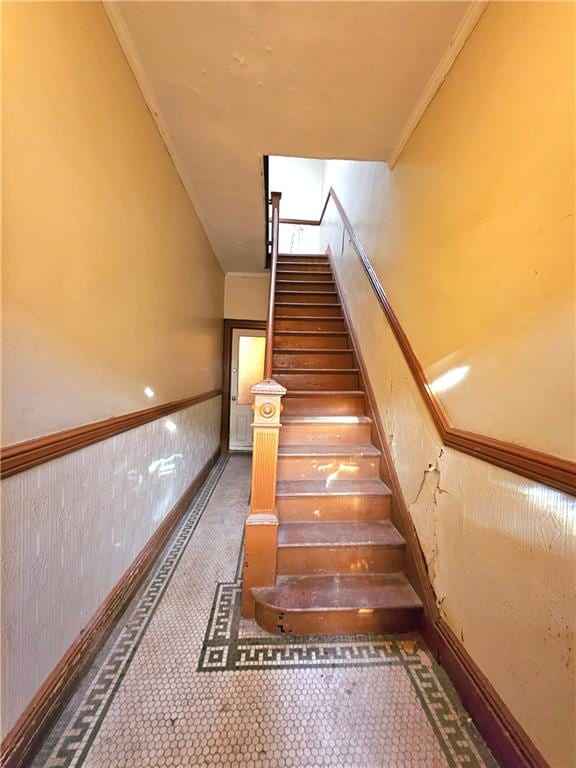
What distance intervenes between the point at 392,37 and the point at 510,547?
73.7 inches

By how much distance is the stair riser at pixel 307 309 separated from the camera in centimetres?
339

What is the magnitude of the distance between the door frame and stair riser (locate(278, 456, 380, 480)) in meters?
2.51

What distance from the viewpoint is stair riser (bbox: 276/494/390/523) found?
1754mm

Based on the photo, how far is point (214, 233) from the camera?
9.93ft

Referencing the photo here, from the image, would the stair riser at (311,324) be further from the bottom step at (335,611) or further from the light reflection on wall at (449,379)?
the bottom step at (335,611)

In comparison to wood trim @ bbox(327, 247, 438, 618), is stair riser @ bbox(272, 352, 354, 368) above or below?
above

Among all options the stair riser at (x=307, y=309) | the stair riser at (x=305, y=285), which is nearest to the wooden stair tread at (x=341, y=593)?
the stair riser at (x=307, y=309)

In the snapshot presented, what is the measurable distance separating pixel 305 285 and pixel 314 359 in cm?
133

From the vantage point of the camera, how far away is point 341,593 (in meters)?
1.45

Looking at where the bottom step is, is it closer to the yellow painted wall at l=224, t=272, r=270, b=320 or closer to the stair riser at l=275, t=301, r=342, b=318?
the stair riser at l=275, t=301, r=342, b=318

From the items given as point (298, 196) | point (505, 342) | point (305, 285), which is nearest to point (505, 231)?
point (505, 342)

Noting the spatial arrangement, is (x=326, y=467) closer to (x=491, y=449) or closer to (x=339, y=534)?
(x=339, y=534)

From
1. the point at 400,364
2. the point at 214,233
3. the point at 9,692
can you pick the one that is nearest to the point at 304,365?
the point at 400,364

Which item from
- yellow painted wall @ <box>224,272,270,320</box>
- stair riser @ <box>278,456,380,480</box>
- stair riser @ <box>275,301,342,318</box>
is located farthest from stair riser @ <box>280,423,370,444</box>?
yellow painted wall @ <box>224,272,270,320</box>
